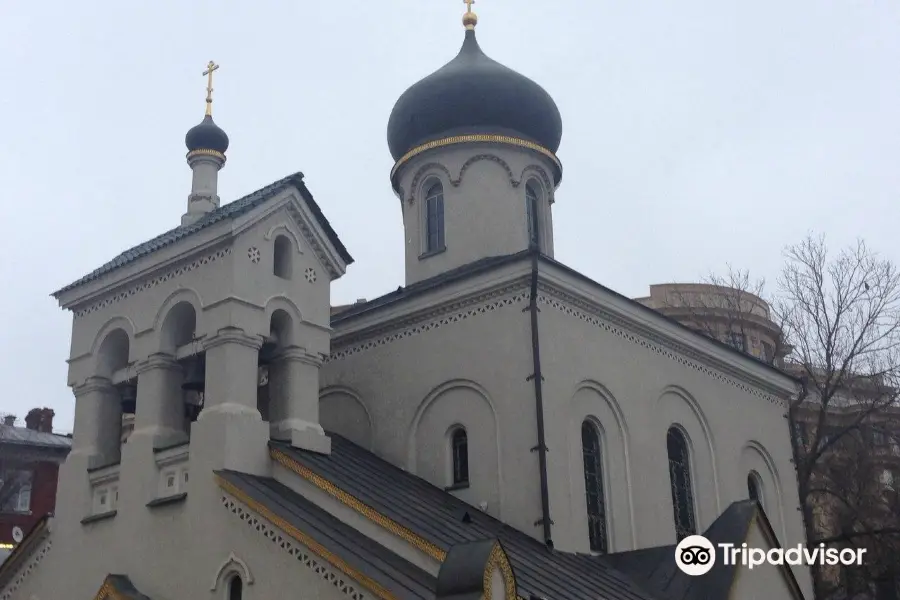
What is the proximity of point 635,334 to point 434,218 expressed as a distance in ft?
12.4

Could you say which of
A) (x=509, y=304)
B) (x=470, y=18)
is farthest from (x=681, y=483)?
(x=470, y=18)

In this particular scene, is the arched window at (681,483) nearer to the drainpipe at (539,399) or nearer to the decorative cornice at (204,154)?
the drainpipe at (539,399)

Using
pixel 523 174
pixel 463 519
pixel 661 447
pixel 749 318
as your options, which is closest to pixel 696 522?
pixel 661 447

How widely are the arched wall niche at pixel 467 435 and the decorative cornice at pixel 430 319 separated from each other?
841 mm

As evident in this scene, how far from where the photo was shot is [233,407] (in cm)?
1055

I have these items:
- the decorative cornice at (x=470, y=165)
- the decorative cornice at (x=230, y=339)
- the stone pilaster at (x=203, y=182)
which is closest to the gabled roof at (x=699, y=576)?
the decorative cornice at (x=230, y=339)

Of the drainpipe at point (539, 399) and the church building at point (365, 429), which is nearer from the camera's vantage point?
the church building at point (365, 429)

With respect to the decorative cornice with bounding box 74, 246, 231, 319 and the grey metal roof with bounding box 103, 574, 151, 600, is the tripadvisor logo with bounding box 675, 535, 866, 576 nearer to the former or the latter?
the grey metal roof with bounding box 103, 574, 151, 600

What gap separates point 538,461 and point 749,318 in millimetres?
17094

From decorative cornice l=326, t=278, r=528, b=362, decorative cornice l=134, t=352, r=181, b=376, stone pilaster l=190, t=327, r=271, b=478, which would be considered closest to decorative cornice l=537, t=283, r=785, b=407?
decorative cornice l=326, t=278, r=528, b=362

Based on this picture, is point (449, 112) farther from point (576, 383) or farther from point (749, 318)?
point (749, 318)

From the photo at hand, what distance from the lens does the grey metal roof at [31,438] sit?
2936 centimetres

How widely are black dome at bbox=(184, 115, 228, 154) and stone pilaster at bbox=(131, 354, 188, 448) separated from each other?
3748mm

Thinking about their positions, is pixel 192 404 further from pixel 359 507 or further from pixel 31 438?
pixel 31 438
